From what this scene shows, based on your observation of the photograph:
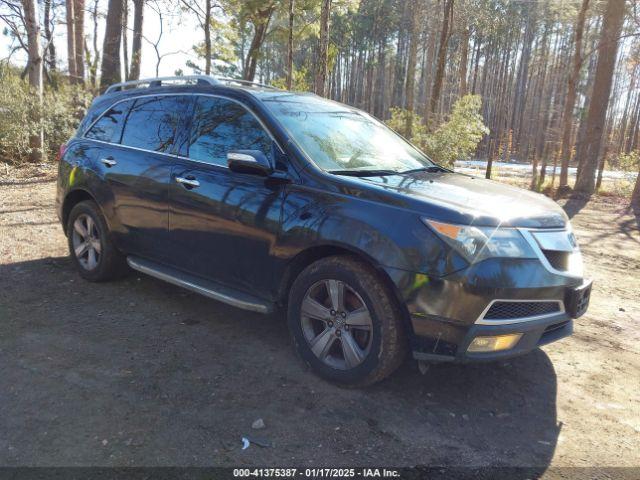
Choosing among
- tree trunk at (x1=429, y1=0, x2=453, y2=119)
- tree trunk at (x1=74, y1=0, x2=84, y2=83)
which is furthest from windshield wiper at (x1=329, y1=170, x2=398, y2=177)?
tree trunk at (x1=74, y1=0, x2=84, y2=83)

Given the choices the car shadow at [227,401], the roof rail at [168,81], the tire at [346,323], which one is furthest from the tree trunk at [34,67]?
the tire at [346,323]

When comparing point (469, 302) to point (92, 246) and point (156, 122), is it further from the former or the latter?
point (92, 246)

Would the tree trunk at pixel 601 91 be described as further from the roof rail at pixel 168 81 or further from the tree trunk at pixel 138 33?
the tree trunk at pixel 138 33

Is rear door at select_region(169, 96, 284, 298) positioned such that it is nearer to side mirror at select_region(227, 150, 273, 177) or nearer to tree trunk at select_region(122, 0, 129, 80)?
side mirror at select_region(227, 150, 273, 177)

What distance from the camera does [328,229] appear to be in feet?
10.3

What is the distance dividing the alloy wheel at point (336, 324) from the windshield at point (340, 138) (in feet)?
2.82

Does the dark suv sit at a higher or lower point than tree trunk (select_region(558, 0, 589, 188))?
lower

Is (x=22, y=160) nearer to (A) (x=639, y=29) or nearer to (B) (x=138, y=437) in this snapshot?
(B) (x=138, y=437)

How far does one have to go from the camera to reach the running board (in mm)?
3545

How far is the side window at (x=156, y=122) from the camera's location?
428 centimetres

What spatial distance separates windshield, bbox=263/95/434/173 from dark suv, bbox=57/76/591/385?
18 mm

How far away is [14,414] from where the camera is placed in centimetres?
283

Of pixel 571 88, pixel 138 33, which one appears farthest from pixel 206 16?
pixel 571 88

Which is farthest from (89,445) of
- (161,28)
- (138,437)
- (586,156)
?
(161,28)
